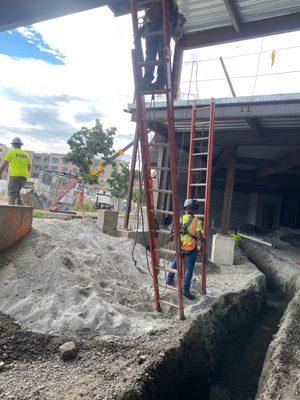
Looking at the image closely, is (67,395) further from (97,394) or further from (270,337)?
(270,337)

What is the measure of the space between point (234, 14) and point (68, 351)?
9.38 m

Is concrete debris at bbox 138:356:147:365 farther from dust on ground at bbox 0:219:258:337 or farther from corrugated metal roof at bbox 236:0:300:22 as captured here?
corrugated metal roof at bbox 236:0:300:22

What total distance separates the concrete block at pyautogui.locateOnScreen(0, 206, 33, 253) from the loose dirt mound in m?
0.16

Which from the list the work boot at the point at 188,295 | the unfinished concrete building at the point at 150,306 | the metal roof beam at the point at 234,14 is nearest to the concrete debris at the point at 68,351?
the unfinished concrete building at the point at 150,306

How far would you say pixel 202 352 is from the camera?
4949 mm

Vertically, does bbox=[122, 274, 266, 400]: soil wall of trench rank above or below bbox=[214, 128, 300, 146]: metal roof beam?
below

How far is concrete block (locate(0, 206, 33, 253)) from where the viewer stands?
5.96 metres

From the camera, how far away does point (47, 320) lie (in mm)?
4555

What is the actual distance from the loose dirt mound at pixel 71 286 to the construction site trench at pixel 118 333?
0.02 m

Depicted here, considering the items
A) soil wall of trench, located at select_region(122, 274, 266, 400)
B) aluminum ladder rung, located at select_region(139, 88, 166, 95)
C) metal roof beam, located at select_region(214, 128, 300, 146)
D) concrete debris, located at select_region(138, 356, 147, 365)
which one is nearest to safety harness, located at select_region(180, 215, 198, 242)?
soil wall of trench, located at select_region(122, 274, 266, 400)

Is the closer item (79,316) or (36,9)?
(36,9)

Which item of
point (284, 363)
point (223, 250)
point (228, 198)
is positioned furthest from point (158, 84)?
point (228, 198)

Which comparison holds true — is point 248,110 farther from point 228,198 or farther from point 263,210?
point 263,210

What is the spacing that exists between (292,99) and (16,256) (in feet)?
22.1
